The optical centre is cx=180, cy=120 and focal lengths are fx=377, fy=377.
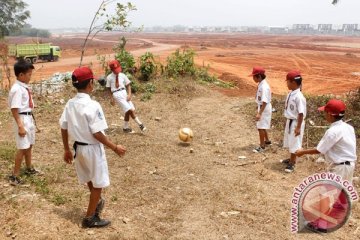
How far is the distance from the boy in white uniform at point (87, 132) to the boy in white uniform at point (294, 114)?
3.26 meters

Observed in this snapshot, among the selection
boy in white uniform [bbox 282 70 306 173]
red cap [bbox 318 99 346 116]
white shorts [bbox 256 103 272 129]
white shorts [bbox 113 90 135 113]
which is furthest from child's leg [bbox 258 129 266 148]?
red cap [bbox 318 99 346 116]

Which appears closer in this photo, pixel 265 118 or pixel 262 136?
pixel 265 118

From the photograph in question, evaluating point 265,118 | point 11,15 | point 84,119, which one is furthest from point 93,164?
point 11,15

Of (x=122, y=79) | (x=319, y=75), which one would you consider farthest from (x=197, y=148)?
(x=319, y=75)

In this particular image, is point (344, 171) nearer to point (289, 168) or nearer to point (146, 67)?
point (289, 168)

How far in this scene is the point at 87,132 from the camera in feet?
12.8

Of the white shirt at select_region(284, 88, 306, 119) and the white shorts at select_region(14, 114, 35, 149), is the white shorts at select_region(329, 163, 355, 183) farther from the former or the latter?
the white shorts at select_region(14, 114, 35, 149)

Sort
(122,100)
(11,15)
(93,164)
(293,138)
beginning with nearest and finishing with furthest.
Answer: (93,164) → (293,138) → (122,100) → (11,15)

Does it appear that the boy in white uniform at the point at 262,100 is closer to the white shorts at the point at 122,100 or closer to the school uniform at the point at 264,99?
the school uniform at the point at 264,99

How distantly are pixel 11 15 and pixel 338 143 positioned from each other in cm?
4068

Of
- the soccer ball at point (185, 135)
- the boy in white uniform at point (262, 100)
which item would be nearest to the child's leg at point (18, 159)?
the soccer ball at point (185, 135)

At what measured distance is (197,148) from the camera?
761 cm

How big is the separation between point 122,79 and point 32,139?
3.09 metres

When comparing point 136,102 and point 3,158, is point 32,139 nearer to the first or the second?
point 3,158
